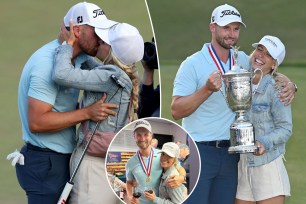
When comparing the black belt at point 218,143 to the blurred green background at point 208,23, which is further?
the blurred green background at point 208,23

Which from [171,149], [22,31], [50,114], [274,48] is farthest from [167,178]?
[22,31]

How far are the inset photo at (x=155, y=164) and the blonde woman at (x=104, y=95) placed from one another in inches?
3.3

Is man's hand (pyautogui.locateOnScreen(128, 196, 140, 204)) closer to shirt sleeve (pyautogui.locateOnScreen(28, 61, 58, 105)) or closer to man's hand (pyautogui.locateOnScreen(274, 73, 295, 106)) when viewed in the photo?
shirt sleeve (pyautogui.locateOnScreen(28, 61, 58, 105))

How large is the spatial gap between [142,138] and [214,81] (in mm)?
425

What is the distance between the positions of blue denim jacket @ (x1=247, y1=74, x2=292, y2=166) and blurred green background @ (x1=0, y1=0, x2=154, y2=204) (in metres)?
2.49

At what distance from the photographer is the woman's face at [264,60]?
498 centimetres

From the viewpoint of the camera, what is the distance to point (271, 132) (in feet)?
16.3

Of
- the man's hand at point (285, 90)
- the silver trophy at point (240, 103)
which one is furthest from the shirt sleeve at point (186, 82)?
the man's hand at point (285, 90)

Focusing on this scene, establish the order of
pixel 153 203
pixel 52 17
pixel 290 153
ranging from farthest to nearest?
→ pixel 52 17 → pixel 290 153 → pixel 153 203

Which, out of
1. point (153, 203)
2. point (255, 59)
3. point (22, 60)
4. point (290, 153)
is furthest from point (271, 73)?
point (22, 60)

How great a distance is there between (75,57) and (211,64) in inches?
30.6

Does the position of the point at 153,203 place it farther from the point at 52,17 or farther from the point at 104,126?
the point at 52,17

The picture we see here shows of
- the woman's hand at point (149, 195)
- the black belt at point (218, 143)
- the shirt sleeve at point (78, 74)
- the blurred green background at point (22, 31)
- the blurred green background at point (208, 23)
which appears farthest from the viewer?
the blurred green background at point (208, 23)

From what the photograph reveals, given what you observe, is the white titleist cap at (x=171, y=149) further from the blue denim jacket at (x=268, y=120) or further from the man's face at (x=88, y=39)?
the man's face at (x=88, y=39)
